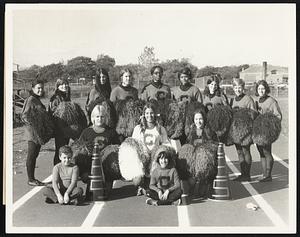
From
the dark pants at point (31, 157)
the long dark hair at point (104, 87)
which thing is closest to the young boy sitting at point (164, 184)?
the long dark hair at point (104, 87)

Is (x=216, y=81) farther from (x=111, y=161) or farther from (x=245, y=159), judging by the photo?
(x=111, y=161)

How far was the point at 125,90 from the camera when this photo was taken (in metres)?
4.14

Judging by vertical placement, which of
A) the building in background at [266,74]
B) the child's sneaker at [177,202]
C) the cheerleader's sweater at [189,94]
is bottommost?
the child's sneaker at [177,202]

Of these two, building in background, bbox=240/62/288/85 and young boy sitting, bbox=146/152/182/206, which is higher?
building in background, bbox=240/62/288/85

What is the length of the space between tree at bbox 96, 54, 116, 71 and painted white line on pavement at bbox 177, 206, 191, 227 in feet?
4.45

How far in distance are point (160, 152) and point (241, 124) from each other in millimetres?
761

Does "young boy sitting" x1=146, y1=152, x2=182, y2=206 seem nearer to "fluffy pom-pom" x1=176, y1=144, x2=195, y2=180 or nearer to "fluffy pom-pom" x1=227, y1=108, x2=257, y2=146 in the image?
"fluffy pom-pom" x1=176, y1=144, x2=195, y2=180

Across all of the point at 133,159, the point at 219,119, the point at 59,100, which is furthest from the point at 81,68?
the point at 219,119

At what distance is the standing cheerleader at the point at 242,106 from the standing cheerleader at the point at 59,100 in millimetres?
1457

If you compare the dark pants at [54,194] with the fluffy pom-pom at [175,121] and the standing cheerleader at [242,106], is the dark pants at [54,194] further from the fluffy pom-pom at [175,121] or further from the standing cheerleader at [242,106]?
the standing cheerleader at [242,106]

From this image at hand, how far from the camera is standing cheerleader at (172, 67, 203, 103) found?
4.13 metres

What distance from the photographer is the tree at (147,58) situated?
13.6ft

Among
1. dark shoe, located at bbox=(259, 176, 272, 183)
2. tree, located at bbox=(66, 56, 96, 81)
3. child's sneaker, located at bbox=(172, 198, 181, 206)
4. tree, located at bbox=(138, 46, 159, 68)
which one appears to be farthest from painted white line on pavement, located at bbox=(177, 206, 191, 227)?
tree, located at bbox=(66, 56, 96, 81)

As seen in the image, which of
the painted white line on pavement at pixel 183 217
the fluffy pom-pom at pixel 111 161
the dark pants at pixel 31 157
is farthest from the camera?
the dark pants at pixel 31 157
